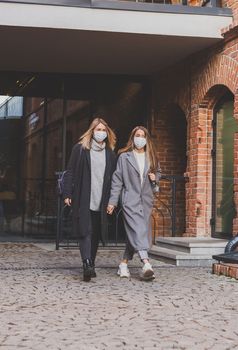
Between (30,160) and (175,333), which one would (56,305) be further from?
(30,160)

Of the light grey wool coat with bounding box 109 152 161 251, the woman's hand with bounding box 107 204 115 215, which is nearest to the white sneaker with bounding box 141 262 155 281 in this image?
the light grey wool coat with bounding box 109 152 161 251

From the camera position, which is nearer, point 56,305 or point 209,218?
point 56,305

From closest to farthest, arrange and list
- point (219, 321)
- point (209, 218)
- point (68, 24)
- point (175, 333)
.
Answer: point (175, 333) < point (219, 321) < point (68, 24) < point (209, 218)

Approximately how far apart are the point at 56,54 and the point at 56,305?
6367 millimetres

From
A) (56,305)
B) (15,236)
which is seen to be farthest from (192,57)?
(56,305)

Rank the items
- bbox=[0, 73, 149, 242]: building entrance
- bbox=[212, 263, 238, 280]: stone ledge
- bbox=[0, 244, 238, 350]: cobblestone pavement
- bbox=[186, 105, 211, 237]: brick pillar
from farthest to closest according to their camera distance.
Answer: bbox=[0, 73, 149, 242]: building entrance
bbox=[186, 105, 211, 237]: brick pillar
bbox=[212, 263, 238, 280]: stone ledge
bbox=[0, 244, 238, 350]: cobblestone pavement

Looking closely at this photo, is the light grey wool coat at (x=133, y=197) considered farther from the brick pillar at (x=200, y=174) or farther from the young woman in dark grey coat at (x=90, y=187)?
the brick pillar at (x=200, y=174)

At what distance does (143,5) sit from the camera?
30.4 feet

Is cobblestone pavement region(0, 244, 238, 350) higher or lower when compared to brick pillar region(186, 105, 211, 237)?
lower

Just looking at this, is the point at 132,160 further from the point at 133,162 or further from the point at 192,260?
the point at 192,260

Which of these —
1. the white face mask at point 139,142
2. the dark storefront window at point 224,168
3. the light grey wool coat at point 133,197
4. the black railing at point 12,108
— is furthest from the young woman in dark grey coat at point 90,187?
the black railing at point 12,108

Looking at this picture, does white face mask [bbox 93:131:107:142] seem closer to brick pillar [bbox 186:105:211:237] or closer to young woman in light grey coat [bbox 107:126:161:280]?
young woman in light grey coat [bbox 107:126:161:280]

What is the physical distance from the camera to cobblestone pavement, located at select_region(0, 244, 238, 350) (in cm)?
407

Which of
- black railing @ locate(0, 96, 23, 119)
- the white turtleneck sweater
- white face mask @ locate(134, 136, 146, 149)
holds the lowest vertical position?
the white turtleneck sweater
